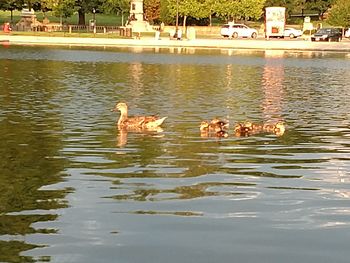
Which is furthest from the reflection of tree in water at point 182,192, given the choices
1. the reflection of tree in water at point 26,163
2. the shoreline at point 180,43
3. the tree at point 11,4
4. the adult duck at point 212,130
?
the tree at point 11,4

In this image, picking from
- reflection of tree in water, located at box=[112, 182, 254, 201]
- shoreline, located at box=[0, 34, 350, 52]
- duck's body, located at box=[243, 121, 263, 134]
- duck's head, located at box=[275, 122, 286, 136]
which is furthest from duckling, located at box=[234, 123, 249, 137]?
shoreline, located at box=[0, 34, 350, 52]

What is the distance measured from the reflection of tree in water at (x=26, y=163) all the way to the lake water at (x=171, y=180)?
0.03 metres

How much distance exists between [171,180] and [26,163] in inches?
119

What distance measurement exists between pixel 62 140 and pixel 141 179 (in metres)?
4.93

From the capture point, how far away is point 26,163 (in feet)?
50.7

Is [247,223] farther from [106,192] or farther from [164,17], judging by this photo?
[164,17]

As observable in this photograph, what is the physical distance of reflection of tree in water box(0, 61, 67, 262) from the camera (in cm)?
1095

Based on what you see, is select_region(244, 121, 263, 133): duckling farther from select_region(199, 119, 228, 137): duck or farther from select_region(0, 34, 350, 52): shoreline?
select_region(0, 34, 350, 52): shoreline

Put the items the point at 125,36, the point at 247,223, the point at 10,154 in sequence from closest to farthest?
the point at 247,223, the point at 10,154, the point at 125,36

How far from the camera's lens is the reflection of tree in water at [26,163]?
10945 mm

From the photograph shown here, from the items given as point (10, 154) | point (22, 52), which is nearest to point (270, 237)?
point (10, 154)

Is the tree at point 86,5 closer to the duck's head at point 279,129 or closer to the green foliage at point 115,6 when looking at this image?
the green foliage at point 115,6

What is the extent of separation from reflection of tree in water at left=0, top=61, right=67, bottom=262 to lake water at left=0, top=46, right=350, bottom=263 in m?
0.03

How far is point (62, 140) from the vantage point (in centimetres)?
1853
